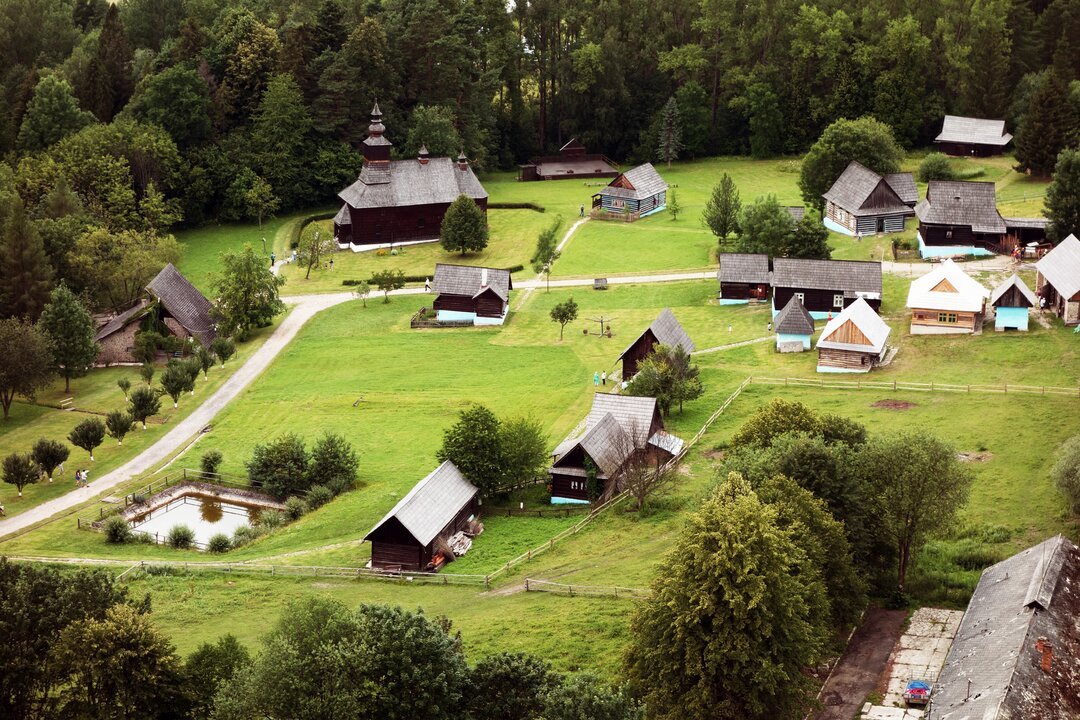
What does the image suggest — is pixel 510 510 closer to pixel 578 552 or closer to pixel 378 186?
pixel 578 552

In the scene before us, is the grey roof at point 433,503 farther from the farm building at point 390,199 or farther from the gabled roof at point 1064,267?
the farm building at point 390,199

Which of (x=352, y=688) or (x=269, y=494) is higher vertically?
(x=352, y=688)

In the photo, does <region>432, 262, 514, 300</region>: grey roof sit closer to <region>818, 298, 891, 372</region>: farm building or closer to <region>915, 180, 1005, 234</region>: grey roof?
<region>818, 298, 891, 372</region>: farm building

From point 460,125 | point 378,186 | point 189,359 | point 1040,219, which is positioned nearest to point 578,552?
point 189,359

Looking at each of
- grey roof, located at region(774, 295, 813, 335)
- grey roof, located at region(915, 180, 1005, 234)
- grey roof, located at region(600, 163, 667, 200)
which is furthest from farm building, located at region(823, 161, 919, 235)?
grey roof, located at region(774, 295, 813, 335)

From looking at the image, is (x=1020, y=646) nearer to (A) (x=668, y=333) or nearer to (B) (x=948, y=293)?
(A) (x=668, y=333)

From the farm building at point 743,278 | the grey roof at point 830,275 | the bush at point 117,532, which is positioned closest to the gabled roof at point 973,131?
the farm building at point 743,278
